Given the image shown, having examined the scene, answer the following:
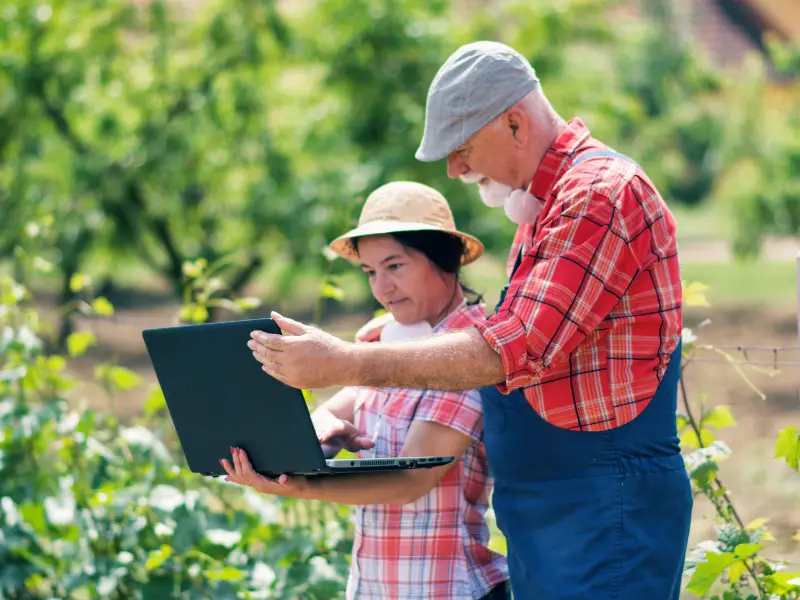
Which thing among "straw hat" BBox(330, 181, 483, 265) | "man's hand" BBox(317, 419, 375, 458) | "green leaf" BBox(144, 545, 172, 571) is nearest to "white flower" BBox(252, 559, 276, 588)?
"green leaf" BBox(144, 545, 172, 571)

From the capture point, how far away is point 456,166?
1.99m

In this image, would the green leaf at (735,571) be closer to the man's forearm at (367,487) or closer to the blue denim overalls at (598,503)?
the blue denim overalls at (598,503)

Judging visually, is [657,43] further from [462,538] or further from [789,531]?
[462,538]

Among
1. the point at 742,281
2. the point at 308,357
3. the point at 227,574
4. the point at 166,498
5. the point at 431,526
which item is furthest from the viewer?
the point at 742,281

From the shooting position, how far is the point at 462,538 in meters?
2.22

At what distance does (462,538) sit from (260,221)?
649 centimetres

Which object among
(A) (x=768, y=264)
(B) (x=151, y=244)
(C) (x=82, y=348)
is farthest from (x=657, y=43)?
(C) (x=82, y=348)

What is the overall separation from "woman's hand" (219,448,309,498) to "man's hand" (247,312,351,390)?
0.34m

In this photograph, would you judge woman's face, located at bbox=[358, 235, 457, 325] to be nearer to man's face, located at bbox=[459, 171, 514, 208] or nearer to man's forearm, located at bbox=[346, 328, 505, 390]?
man's face, located at bbox=[459, 171, 514, 208]

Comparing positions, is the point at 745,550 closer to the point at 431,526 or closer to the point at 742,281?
the point at 431,526

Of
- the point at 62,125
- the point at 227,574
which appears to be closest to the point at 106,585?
the point at 227,574

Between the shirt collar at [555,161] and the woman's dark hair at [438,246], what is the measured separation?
0.36 metres

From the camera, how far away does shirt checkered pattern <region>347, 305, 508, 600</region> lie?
2.18 meters

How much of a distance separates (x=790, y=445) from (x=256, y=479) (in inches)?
42.4
